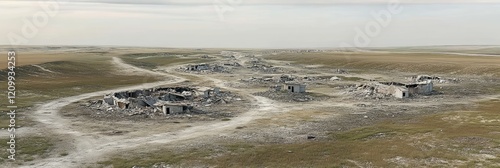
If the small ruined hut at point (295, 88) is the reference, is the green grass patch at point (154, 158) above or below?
below

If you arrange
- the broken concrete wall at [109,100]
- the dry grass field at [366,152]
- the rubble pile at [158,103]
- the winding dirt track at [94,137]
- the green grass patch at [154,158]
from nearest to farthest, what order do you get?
1. the dry grass field at [366,152]
2. the green grass patch at [154,158]
3. the winding dirt track at [94,137]
4. the rubble pile at [158,103]
5. the broken concrete wall at [109,100]

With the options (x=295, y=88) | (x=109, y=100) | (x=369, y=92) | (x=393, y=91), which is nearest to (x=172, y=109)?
(x=109, y=100)

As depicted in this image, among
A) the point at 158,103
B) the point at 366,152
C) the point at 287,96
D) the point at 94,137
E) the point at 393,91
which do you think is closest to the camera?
the point at 366,152

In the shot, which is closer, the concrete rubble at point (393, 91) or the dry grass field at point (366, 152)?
the dry grass field at point (366, 152)

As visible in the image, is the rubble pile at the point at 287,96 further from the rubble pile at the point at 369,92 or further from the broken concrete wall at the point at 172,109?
the broken concrete wall at the point at 172,109

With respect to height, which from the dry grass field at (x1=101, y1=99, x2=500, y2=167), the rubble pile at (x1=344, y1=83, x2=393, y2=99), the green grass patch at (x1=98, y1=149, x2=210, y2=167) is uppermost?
the rubble pile at (x1=344, y1=83, x2=393, y2=99)

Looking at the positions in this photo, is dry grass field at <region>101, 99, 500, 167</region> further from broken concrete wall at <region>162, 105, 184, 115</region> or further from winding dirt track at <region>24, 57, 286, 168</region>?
broken concrete wall at <region>162, 105, 184, 115</region>

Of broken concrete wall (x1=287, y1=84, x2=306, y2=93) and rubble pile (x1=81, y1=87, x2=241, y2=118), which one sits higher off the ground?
broken concrete wall (x1=287, y1=84, x2=306, y2=93)

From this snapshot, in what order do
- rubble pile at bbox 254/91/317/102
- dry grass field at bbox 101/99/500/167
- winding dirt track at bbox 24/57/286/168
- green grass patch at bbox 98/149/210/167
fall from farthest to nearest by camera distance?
rubble pile at bbox 254/91/317/102, winding dirt track at bbox 24/57/286/168, green grass patch at bbox 98/149/210/167, dry grass field at bbox 101/99/500/167

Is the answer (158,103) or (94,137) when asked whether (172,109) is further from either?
(94,137)

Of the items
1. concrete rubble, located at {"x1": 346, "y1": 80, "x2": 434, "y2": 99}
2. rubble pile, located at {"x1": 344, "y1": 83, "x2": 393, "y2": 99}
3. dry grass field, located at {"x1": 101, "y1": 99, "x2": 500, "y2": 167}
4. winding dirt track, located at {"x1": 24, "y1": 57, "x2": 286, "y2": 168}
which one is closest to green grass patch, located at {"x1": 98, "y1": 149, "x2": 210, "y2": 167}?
dry grass field, located at {"x1": 101, "y1": 99, "x2": 500, "y2": 167}

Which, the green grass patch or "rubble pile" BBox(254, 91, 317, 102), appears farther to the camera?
"rubble pile" BBox(254, 91, 317, 102)

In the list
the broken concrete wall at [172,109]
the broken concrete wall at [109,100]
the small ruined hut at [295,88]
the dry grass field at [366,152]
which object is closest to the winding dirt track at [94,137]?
the dry grass field at [366,152]

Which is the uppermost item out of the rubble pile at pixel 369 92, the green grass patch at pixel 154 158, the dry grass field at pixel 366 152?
the rubble pile at pixel 369 92
